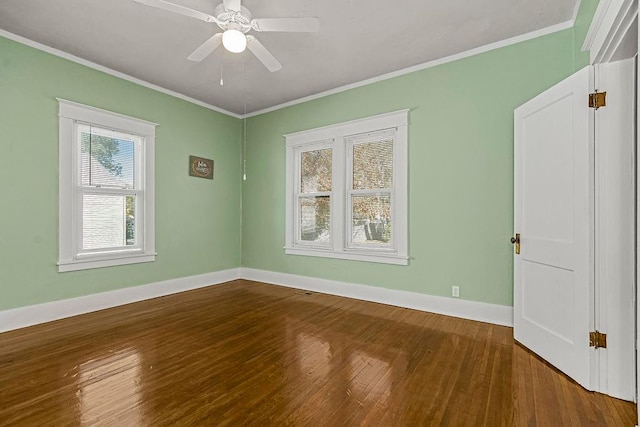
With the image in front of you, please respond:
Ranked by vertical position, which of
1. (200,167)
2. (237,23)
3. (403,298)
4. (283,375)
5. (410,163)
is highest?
(237,23)

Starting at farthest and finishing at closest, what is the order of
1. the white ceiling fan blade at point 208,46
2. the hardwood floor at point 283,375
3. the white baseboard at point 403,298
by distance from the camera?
the white baseboard at point 403,298
the white ceiling fan blade at point 208,46
the hardwood floor at point 283,375

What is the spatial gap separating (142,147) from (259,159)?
1.74 meters

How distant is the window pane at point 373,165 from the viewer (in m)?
3.98

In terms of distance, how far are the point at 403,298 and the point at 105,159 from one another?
13.2 feet

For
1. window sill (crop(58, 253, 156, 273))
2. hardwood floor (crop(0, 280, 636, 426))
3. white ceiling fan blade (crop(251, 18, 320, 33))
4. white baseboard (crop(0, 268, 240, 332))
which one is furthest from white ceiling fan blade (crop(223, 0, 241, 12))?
white baseboard (crop(0, 268, 240, 332))

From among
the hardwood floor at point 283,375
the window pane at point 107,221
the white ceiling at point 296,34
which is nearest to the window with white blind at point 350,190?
the white ceiling at point 296,34

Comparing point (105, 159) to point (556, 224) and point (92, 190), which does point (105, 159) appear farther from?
point (556, 224)

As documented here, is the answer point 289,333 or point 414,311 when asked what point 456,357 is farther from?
point 289,333

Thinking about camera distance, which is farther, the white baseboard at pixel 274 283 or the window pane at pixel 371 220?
the window pane at pixel 371 220

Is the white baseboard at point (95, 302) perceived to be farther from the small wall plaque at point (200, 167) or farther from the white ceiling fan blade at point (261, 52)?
the white ceiling fan blade at point (261, 52)

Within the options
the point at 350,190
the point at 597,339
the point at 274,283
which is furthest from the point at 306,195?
the point at 597,339

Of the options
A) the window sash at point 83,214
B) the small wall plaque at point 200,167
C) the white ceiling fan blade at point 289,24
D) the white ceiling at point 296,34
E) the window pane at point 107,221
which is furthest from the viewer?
the small wall plaque at point 200,167

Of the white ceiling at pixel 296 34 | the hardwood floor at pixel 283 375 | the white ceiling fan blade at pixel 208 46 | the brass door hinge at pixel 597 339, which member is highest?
the white ceiling at pixel 296 34

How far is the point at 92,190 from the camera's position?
366 centimetres
